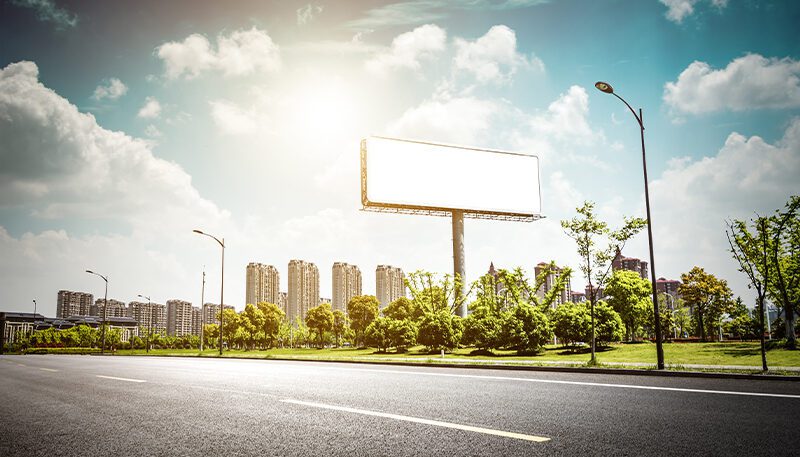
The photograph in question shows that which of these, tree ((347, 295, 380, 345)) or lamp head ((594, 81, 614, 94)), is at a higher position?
lamp head ((594, 81, 614, 94))

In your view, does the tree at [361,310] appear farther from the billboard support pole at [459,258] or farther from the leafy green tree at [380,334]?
the leafy green tree at [380,334]

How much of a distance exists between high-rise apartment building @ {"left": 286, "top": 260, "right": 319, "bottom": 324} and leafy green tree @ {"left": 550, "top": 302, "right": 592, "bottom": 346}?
11152cm

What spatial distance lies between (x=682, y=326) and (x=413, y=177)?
4778 cm

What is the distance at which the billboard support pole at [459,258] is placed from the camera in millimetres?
47706

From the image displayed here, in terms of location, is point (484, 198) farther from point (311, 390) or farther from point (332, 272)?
point (332, 272)

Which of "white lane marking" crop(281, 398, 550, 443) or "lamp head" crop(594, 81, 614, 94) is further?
"lamp head" crop(594, 81, 614, 94)

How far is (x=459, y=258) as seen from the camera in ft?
159

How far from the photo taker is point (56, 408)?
7.47 meters

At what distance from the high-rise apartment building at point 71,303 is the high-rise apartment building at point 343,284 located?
119 metres

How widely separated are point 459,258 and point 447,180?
7643mm

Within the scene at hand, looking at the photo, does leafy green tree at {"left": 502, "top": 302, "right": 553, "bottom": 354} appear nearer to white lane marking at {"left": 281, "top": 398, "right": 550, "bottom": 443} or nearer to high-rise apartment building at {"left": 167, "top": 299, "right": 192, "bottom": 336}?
white lane marking at {"left": 281, "top": 398, "right": 550, "bottom": 443}

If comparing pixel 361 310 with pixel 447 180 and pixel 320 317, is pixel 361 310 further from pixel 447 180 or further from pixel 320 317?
pixel 447 180

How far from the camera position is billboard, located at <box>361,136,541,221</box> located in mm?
44625

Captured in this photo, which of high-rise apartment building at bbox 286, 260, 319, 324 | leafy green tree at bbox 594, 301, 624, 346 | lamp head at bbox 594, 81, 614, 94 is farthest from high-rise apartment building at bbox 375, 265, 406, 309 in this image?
lamp head at bbox 594, 81, 614, 94
